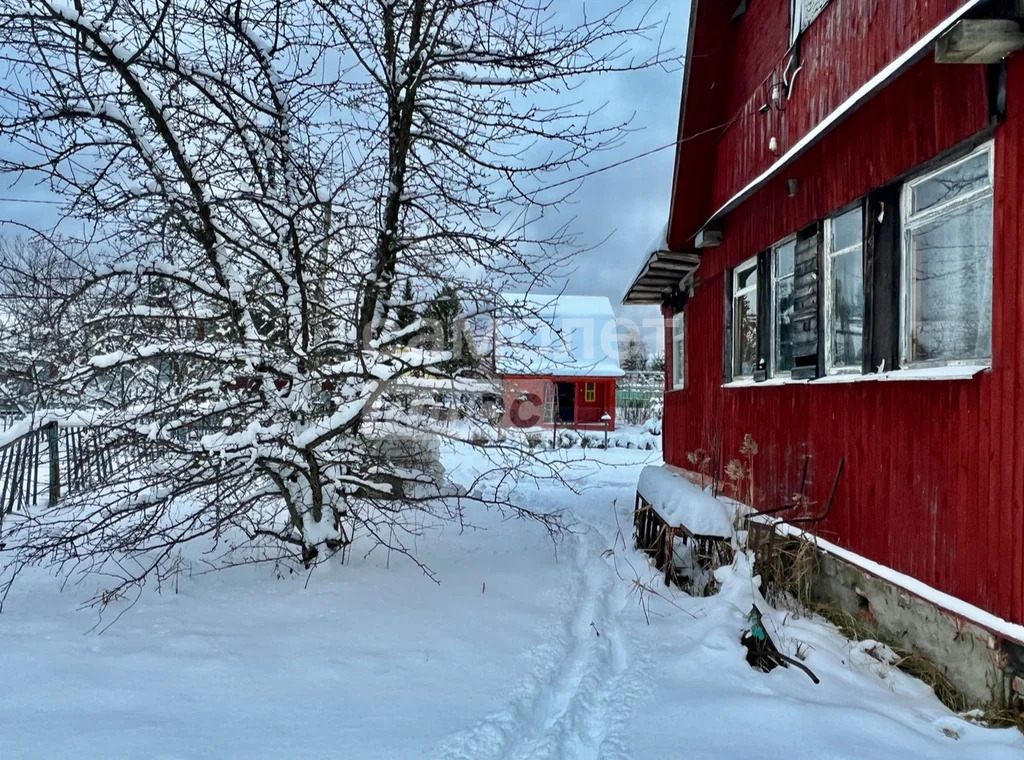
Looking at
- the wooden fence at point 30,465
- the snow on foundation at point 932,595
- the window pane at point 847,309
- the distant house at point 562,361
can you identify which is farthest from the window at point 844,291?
the wooden fence at point 30,465

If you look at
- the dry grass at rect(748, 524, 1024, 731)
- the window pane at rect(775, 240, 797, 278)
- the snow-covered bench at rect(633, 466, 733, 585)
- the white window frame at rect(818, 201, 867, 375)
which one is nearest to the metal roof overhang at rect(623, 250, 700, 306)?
the window pane at rect(775, 240, 797, 278)

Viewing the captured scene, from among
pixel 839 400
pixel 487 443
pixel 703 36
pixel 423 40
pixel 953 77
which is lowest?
pixel 487 443

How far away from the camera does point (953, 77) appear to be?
3.65 meters

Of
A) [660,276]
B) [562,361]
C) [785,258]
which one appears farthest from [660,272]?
[562,361]

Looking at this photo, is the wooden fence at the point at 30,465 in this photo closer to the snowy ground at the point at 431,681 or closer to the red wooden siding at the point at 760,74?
the snowy ground at the point at 431,681

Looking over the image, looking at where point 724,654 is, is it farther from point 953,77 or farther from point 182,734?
point 953,77

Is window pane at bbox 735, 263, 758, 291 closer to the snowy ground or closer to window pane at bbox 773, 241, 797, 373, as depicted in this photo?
window pane at bbox 773, 241, 797, 373

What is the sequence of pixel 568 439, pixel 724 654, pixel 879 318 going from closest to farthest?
pixel 724 654 < pixel 879 318 < pixel 568 439

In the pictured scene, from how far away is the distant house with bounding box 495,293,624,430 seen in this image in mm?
5512

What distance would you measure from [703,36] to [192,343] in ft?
22.1

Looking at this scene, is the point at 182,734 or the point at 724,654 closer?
the point at 182,734

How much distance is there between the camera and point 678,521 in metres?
5.74

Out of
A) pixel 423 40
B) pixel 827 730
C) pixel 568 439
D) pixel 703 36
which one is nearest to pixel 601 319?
pixel 568 439

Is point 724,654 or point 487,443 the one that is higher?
point 487,443
